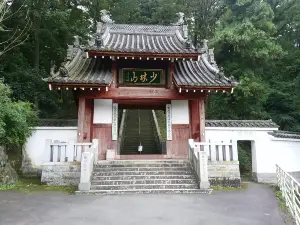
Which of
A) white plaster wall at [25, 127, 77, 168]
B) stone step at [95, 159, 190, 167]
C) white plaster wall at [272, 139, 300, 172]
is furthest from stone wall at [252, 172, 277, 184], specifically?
white plaster wall at [25, 127, 77, 168]

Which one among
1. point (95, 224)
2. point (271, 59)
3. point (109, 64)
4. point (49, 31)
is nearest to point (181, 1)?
point (271, 59)

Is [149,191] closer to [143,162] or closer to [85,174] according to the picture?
[85,174]

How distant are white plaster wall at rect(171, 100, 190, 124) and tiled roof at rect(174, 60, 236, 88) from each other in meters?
1.29

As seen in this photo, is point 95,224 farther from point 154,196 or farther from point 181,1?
point 181,1

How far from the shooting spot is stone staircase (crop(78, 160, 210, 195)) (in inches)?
366

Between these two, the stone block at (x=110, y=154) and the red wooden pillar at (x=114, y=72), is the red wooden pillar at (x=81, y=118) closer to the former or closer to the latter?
the stone block at (x=110, y=154)

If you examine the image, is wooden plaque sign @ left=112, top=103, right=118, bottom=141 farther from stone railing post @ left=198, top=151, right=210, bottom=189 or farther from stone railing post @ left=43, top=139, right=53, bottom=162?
stone railing post @ left=198, top=151, right=210, bottom=189

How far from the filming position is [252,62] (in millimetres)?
20547

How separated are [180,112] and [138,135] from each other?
26.9 feet

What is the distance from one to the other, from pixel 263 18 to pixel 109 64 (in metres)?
14.1

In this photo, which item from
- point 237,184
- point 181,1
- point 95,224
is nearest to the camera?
point 95,224

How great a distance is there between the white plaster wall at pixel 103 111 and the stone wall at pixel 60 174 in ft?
9.52

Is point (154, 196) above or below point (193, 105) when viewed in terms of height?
below

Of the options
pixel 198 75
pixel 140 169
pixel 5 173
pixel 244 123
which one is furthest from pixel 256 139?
pixel 5 173
